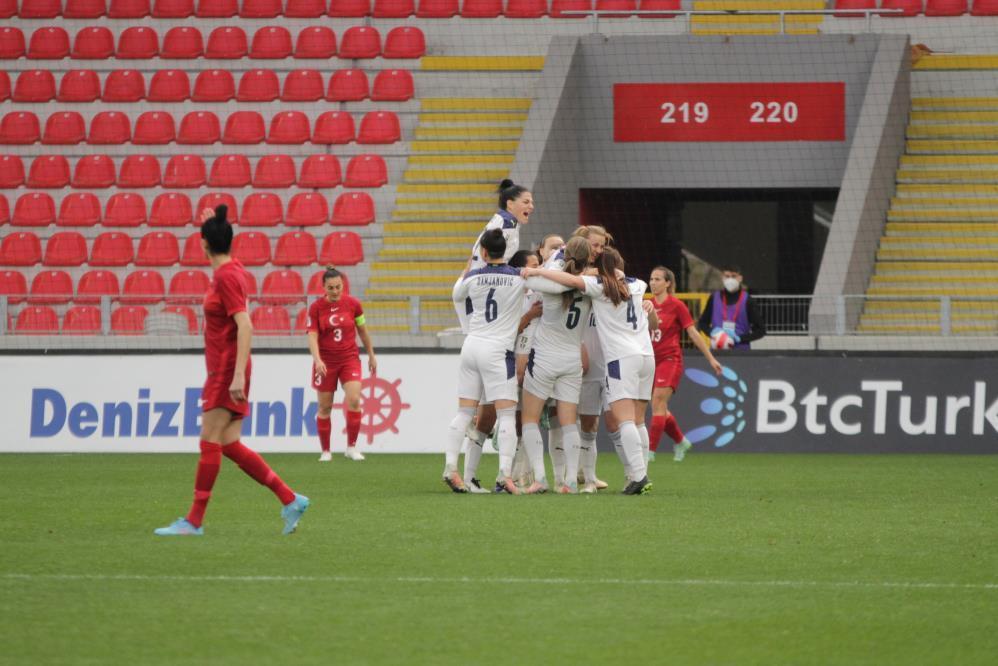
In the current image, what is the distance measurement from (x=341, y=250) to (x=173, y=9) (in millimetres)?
6700

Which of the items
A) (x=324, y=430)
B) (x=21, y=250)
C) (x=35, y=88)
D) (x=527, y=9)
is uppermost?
(x=527, y=9)

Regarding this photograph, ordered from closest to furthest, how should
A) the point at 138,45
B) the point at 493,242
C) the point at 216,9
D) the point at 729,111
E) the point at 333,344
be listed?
1. the point at 493,242
2. the point at 333,344
3. the point at 729,111
4. the point at 138,45
5. the point at 216,9

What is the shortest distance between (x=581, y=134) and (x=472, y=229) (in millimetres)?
2194

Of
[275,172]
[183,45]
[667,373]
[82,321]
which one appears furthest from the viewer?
[183,45]

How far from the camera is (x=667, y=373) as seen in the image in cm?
1519

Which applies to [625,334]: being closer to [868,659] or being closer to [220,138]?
[868,659]

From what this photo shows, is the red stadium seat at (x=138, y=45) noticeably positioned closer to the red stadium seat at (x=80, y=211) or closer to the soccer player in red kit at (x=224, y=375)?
the red stadium seat at (x=80, y=211)

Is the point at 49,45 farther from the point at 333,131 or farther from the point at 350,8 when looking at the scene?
the point at 333,131

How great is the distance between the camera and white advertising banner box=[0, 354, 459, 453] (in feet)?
58.0

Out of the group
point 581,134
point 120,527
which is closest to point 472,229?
point 581,134

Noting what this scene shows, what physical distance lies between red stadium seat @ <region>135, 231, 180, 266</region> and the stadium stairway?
9.88 metres

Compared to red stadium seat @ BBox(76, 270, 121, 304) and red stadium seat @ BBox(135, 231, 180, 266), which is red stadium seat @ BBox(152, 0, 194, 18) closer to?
red stadium seat @ BBox(135, 231, 180, 266)

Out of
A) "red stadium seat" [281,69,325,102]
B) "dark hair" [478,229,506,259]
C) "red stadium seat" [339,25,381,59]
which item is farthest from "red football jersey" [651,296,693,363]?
"red stadium seat" [339,25,381,59]

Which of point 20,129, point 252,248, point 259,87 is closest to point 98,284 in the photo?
point 252,248
